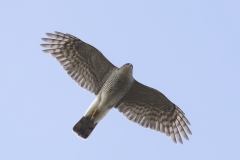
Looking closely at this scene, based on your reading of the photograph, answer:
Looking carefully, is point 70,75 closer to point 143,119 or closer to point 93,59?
point 93,59

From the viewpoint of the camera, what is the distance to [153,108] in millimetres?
17844

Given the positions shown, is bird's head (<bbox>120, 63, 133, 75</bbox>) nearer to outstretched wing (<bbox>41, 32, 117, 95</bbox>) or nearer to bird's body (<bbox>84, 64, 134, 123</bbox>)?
bird's body (<bbox>84, 64, 134, 123</bbox>)

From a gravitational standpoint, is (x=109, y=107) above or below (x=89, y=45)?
below

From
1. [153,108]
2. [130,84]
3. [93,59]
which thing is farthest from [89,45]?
[153,108]

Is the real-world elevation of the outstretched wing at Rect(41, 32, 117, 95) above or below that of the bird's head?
below

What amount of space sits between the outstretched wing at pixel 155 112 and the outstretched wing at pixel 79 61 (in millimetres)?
1066

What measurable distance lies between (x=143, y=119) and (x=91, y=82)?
6.97 ft

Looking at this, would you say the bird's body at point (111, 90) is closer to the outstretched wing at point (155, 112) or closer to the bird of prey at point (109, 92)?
the bird of prey at point (109, 92)

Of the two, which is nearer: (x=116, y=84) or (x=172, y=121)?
(x=116, y=84)

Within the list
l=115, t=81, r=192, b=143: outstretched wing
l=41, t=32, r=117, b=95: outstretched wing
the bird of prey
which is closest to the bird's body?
the bird of prey

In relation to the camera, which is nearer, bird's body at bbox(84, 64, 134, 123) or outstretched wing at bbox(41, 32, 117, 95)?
bird's body at bbox(84, 64, 134, 123)

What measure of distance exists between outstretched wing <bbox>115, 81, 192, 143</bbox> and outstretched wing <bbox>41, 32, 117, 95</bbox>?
42.0 inches

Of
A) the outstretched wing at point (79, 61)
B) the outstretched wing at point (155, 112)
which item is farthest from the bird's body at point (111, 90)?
the outstretched wing at point (155, 112)

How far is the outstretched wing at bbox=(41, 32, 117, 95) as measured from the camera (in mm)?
16891
